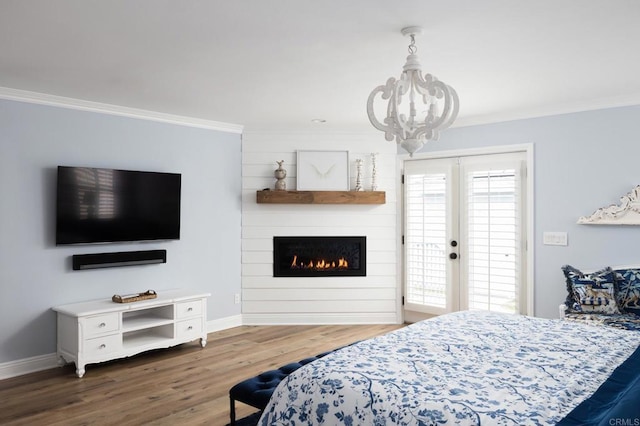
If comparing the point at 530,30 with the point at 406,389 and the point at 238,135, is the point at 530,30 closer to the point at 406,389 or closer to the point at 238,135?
the point at 406,389

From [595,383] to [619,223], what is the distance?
2891 millimetres

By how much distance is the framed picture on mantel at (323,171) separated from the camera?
18.9 feet

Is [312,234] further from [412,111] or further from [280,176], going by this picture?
[412,111]

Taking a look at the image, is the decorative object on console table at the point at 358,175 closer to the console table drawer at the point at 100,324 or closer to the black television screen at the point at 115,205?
the black television screen at the point at 115,205

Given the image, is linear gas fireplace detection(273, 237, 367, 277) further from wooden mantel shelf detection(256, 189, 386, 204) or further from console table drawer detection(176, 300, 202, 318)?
console table drawer detection(176, 300, 202, 318)

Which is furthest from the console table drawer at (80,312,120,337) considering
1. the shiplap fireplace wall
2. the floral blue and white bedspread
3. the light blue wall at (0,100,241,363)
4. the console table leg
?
the floral blue and white bedspread

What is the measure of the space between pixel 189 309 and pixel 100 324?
0.89m

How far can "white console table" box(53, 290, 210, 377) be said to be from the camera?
402 centimetres

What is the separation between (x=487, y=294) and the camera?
5.20 meters

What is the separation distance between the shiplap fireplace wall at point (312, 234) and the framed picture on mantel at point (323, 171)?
0.11 m

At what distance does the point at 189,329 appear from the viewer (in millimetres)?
4754

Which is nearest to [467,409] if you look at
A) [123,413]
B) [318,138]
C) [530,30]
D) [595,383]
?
[595,383]

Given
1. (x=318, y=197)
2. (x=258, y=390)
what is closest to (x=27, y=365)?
(x=258, y=390)

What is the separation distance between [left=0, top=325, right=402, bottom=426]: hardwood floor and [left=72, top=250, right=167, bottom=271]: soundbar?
90 centimetres
